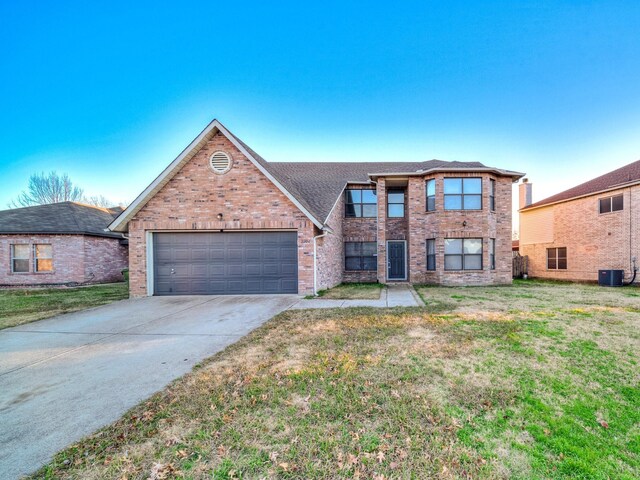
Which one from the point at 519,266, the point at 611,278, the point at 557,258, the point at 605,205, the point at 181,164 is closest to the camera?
the point at 181,164

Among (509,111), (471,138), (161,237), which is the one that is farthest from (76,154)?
(509,111)

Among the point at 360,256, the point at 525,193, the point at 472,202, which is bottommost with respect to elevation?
the point at 360,256

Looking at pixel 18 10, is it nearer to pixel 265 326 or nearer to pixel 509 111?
pixel 265 326

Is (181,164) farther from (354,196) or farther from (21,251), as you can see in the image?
(21,251)

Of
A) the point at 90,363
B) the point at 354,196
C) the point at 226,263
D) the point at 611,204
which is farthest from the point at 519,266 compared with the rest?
the point at 90,363

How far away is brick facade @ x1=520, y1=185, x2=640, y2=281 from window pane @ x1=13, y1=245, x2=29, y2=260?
1279 inches

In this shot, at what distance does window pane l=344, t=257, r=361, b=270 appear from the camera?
16.3 m

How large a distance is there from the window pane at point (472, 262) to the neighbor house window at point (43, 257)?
77.2 feet

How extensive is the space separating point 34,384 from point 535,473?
6.05 m

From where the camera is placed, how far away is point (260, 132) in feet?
66.9

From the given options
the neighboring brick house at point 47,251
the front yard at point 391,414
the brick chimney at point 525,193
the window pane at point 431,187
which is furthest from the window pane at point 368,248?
the neighboring brick house at point 47,251

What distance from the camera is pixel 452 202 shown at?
544 inches

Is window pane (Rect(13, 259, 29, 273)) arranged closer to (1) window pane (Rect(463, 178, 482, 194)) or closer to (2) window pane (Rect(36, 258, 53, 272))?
(2) window pane (Rect(36, 258, 53, 272))

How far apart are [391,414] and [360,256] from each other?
1355 cm
